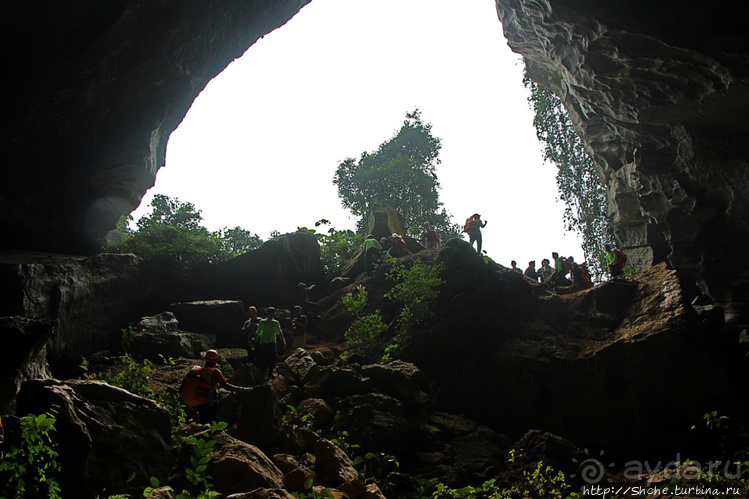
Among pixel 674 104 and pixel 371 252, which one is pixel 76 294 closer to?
pixel 371 252

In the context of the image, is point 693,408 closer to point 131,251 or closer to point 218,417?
point 218,417

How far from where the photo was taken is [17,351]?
6.00 m

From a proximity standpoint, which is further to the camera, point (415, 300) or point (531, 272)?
point (531, 272)

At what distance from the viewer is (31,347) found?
6.15 m

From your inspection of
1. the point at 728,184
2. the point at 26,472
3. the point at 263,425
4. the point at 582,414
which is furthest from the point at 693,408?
the point at 26,472

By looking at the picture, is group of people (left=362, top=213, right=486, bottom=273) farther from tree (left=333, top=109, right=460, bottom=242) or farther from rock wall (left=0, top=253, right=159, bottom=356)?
tree (left=333, top=109, right=460, bottom=242)

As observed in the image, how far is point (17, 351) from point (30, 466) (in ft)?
11.2

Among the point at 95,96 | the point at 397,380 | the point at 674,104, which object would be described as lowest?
the point at 397,380

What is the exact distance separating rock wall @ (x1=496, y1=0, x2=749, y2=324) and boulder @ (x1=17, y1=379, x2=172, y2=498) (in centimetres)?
1282

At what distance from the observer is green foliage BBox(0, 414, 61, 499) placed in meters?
3.24

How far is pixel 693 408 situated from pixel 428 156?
35231mm

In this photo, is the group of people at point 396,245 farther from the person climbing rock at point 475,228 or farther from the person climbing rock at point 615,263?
the person climbing rock at point 615,263

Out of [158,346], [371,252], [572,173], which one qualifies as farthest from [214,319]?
[572,173]

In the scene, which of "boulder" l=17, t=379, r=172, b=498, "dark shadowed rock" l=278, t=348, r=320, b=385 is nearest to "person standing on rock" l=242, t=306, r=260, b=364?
"dark shadowed rock" l=278, t=348, r=320, b=385
